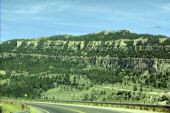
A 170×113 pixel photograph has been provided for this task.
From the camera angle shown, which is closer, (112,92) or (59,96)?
(112,92)

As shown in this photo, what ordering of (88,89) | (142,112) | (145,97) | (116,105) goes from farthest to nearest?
(88,89)
(145,97)
(116,105)
(142,112)

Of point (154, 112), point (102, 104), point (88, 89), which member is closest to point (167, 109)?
point (154, 112)

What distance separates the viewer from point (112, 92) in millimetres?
174375

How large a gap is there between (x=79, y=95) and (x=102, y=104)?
115 metres

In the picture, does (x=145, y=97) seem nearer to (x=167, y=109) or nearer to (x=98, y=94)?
(x=98, y=94)

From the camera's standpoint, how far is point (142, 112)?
1628 inches

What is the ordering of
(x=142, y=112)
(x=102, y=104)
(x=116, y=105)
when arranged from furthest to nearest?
(x=102, y=104)
(x=116, y=105)
(x=142, y=112)

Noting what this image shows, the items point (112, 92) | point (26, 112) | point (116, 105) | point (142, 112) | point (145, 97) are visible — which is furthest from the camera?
point (112, 92)

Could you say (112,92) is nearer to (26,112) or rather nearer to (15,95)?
(15,95)

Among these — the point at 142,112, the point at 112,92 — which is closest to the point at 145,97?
the point at 112,92

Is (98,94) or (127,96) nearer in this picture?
(127,96)

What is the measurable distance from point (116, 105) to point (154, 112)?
58.1ft

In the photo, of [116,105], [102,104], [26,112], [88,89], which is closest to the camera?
Answer: [26,112]

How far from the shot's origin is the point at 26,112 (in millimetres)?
38312
